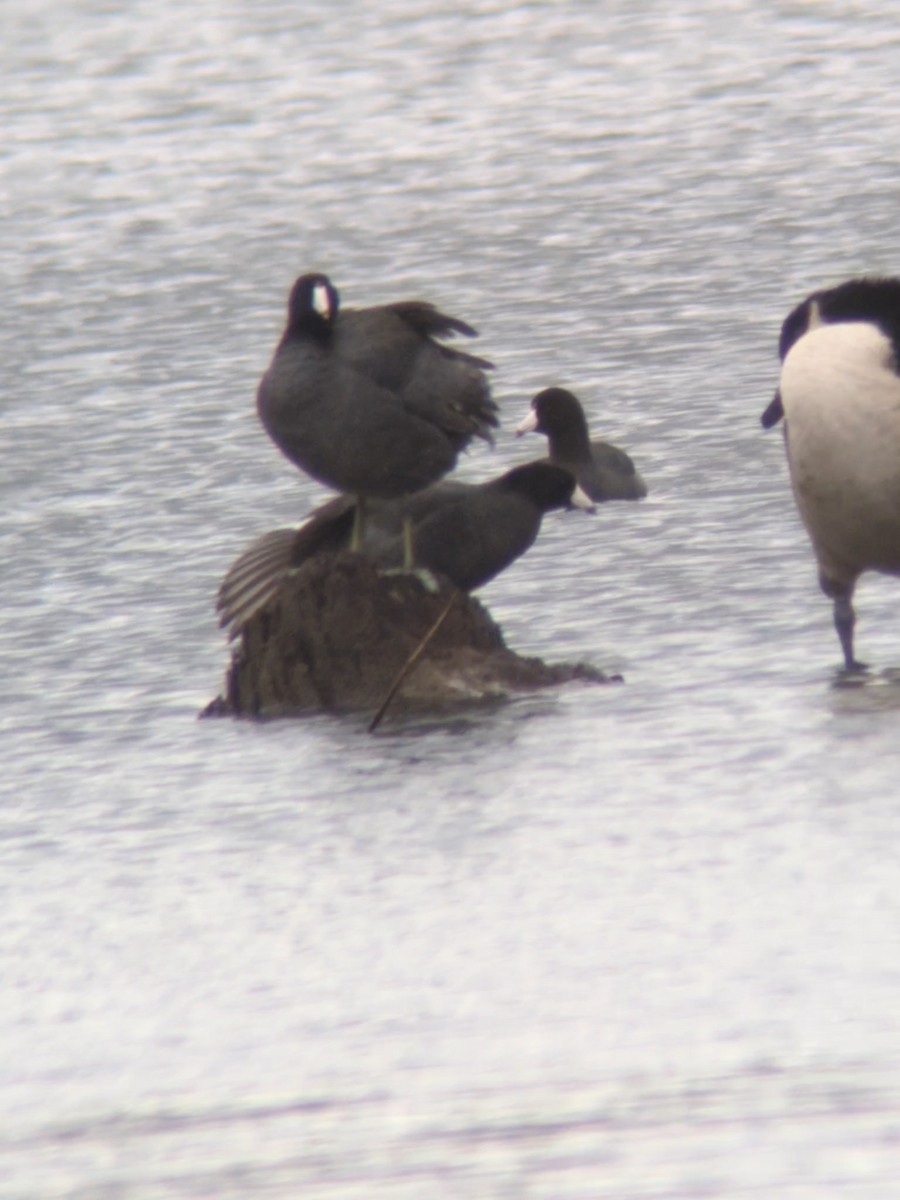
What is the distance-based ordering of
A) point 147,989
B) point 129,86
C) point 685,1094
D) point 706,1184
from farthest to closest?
point 129,86
point 147,989
point 685,1094
point 706,1184

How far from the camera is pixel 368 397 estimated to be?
8.71 meters

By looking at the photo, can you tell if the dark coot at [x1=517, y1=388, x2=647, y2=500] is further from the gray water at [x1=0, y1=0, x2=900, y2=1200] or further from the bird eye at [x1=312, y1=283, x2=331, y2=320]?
the bird eye at [x1=312, y1=283, x2=331, y2=320]

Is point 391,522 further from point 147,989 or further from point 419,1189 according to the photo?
point 419,1189

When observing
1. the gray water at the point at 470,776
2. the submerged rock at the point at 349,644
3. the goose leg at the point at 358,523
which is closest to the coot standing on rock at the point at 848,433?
the gray water at the point at 470,776

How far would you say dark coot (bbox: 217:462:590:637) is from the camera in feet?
27.8

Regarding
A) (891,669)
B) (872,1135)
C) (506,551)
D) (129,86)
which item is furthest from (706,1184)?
(129,86)

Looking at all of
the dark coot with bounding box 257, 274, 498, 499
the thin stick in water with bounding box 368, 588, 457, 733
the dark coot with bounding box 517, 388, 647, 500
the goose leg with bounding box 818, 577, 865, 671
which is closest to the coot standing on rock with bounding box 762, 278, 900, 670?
the goose leg with bounding box 818, 577, 865, 671

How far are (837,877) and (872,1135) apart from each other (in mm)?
1320

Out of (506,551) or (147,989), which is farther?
(506,551)

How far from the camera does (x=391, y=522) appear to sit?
29.2ft

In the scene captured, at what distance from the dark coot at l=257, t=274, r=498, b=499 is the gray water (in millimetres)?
542

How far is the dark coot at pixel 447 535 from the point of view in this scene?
27.8 ft

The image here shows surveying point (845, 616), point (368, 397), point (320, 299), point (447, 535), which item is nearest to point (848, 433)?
point (845, 616)

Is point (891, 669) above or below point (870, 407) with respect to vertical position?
below
